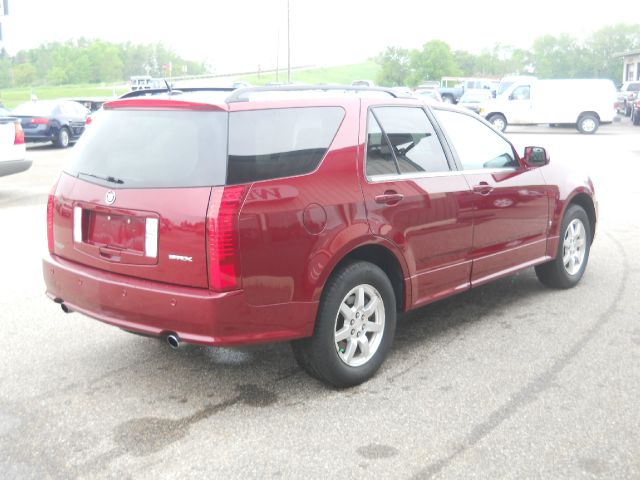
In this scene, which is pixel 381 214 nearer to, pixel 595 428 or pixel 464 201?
pixel 464 201

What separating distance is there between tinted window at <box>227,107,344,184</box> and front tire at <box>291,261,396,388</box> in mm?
670

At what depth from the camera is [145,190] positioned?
3.83 metres

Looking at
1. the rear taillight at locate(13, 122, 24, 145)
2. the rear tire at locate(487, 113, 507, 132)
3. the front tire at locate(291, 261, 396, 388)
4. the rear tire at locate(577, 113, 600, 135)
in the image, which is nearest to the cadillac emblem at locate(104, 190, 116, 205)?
the front tire at locate(291, 261, 396, 388)

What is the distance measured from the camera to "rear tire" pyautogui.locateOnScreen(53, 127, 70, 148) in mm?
23172

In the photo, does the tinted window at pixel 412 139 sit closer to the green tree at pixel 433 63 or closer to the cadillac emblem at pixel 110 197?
the cadillac emblem at pixel 110 197

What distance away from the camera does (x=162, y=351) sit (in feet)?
15.9

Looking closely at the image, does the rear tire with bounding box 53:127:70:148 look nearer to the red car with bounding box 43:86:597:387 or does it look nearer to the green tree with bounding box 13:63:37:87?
the red car with bounding box 43:86:597:387

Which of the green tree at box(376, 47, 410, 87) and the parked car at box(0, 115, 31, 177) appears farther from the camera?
the green tree at box(376, 47, 410, 87)

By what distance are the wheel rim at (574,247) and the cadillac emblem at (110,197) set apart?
3873mm

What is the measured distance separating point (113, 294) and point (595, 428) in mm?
2515

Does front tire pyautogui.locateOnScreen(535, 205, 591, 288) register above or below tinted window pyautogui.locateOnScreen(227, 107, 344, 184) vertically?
below

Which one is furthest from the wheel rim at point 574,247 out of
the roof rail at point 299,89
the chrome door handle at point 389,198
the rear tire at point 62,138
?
the rear tire at point 62,138

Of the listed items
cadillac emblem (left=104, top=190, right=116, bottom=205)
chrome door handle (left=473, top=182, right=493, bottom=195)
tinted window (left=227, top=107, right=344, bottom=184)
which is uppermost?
tinted window (left=227, top=107, right=344, bottom=184)

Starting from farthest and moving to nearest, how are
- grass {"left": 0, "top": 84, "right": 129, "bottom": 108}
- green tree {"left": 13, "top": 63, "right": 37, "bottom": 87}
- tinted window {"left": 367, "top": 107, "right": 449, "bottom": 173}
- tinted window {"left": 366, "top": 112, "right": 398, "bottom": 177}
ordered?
1. green tree {"left": 13, "top": 63, "right": 37, "bottom": 87}
2. grass {"left": 0, "top": 84, "right": 129, "bottom": 108}
3. tinted window {"left": 367, "top": 107, "right": 449, "bottom": 173}
4. tinted window {"left": 366, "top": 112, "right": 398, "bottom": 177}
